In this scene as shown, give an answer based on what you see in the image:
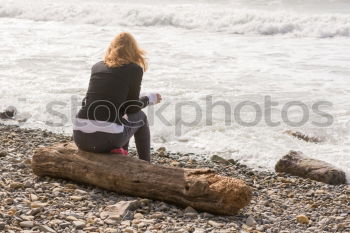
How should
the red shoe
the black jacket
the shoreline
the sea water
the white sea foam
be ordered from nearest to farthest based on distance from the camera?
the shoreline
the black jacket
the red shoe
the sea water
the white sea foam

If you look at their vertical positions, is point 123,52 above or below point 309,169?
above

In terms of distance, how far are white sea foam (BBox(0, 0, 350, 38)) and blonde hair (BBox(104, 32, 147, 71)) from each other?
52.8 ft

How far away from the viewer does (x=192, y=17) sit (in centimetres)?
2477

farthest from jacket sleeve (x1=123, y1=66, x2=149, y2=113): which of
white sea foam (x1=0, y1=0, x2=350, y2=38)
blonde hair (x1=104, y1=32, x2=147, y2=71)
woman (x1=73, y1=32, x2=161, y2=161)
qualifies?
white sea foam (x1=0, y1=0, x2=350, y2=38)

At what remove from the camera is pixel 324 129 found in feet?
29.9

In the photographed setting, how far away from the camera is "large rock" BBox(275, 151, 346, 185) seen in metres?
6.66

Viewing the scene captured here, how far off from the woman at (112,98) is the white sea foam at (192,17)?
52.9 feet

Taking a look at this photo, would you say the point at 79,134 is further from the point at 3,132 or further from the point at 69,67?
the point at 69,67

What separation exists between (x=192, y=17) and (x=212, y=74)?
11821 millimetres

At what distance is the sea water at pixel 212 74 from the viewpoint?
8.74 metres

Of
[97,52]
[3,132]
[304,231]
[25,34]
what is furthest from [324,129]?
[25,34]

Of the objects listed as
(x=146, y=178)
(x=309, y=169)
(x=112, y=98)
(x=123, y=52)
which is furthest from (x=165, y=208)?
(x=309, y=169)

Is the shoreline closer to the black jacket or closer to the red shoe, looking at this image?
the red shoe

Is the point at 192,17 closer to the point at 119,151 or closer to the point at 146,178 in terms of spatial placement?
the point at 119,151
